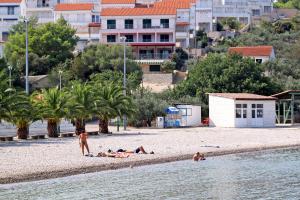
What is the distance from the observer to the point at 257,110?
68.8m

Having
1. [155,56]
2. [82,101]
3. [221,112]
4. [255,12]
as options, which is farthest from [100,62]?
[255,12]

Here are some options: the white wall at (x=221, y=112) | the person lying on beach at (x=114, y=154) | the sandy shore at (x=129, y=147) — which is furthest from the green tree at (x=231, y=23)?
the person lying on beach at (x=114, y=154)

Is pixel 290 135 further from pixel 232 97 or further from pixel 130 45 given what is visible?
pixel 130 45

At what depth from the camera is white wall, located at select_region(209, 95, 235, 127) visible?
68.7 metres

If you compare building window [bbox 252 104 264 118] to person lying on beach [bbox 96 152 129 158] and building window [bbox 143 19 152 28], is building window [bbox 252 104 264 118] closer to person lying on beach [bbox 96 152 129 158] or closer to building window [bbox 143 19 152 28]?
person lying on beach [bbox 96 152 129 158]

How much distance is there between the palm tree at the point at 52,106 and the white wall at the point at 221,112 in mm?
17399

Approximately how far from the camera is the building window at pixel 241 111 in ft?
224

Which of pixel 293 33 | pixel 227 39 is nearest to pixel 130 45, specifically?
pixel 227 39

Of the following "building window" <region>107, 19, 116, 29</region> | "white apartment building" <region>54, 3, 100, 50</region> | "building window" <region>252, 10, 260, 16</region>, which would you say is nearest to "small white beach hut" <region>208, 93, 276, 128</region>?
"building window" <region>107, 19, 116, 29</region>

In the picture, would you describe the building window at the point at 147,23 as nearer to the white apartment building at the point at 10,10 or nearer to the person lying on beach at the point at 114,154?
the white apartment building at the point at 10,10

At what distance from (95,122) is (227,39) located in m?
49.9

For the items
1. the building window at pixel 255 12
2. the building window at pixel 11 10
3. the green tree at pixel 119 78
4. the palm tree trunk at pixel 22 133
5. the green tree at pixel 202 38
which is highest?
the building window at pixel 255 12

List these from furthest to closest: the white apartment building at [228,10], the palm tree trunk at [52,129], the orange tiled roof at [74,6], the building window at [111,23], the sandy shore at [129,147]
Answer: the white apartment building at [228,10] → the orange tiled roof at [74,6] → the building window at [111,23] → the palm tree trunk at [52,129] → the sandy shore at [129,147]

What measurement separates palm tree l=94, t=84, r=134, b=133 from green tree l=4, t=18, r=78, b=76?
114 ft
